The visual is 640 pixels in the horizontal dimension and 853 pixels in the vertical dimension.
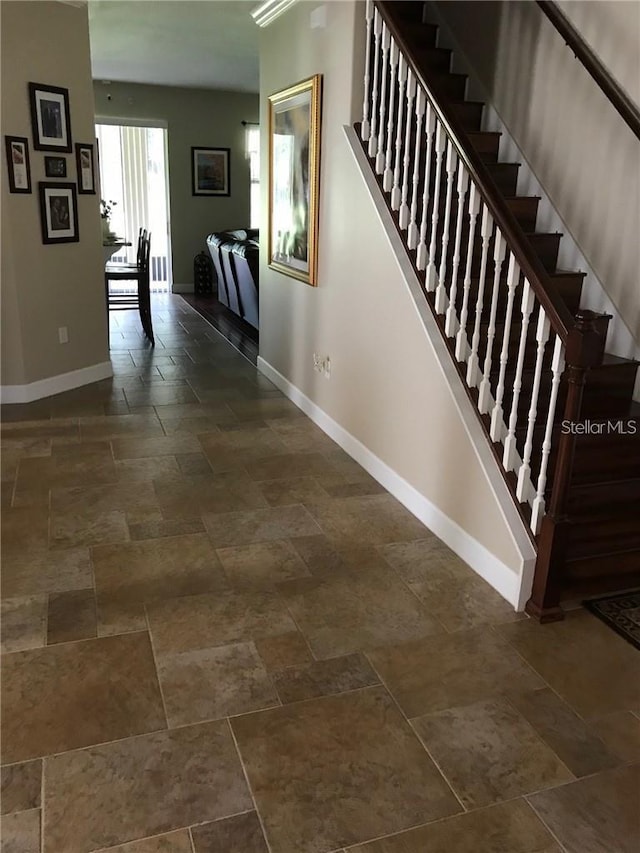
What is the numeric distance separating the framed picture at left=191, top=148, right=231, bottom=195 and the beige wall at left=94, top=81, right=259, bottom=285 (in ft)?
0.25

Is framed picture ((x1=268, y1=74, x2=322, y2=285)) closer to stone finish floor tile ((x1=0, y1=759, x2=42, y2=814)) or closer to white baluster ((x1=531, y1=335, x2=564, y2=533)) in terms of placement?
white baluster ((x1=531, y1=335, x2=564, y2=533))

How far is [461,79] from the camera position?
4.45 m

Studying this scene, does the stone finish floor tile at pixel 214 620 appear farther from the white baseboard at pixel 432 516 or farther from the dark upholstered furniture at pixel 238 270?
the dark upholstered furniture at pixel 238 270

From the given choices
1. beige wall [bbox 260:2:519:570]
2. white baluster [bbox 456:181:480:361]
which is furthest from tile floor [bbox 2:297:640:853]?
white baluster [bbox 456:181:480:361]

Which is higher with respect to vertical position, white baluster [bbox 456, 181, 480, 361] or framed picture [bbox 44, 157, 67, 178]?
framed picture [bbox 44, 157, 67, 178]

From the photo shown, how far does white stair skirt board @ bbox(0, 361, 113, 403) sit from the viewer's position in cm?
493

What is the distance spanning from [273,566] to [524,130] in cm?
284

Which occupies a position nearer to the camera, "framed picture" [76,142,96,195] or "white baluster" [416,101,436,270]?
"white baluster" [416,101,436,270]

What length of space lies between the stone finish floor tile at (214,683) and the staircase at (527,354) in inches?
42.0

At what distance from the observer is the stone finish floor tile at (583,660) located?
2182mm

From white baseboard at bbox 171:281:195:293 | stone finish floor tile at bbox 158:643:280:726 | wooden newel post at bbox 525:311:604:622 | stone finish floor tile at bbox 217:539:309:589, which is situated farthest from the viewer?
white baseboard at bbox 171:281:195:293

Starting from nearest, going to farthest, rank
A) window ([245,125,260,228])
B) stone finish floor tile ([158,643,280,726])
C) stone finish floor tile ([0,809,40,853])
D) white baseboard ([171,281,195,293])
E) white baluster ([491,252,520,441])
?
stone finish floor tile ([0,809,40,853]), stone finish floor tile ([158,643,280,726]), white baluster ([491,252,520,441]), window ([245,125,260,228]), white baseboard ([171,281,195,293])

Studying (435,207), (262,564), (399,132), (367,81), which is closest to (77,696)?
(262,564)

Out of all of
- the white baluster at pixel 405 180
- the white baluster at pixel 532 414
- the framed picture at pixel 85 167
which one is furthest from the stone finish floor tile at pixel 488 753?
the framed picture at pixel 85 167
